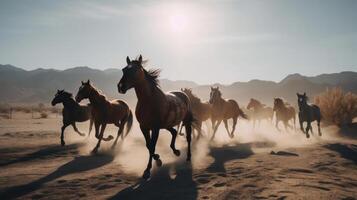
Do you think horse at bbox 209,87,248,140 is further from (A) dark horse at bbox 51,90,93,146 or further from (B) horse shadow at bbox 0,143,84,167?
(B) horse shadow at bbox 0,143,84,167

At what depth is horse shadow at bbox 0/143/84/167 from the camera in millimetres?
10679

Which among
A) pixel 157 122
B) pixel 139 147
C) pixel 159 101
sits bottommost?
pixel 139 147

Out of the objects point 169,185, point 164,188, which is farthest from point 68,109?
point 164,188

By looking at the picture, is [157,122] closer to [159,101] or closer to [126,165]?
[159,101]

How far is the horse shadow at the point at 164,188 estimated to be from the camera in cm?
637

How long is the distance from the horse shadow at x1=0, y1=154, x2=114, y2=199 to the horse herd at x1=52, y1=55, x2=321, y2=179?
1.00 metres

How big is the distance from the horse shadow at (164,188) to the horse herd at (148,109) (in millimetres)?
400

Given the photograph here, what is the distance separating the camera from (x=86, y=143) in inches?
587

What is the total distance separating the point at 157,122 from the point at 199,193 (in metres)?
2.36


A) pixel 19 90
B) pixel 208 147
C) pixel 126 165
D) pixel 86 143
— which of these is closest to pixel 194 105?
pixel 208 147

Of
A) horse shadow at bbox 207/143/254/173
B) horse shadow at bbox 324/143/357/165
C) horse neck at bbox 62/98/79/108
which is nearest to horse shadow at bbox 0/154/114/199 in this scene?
horse shadow at bbox 207/143/254/173

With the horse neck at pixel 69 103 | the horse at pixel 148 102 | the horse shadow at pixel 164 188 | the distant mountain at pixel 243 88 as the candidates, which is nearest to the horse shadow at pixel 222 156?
the horse shadow at pixel 164 188

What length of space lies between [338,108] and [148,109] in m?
19.0

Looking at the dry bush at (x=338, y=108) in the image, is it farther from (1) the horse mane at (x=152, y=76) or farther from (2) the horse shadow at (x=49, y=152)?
(1) the horse mane at (x=152, y=76)
